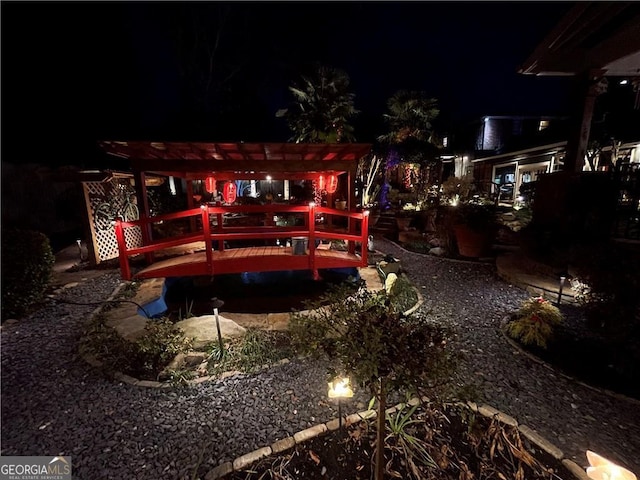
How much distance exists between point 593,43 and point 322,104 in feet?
34.3

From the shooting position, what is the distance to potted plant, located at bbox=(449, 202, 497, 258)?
346 inches

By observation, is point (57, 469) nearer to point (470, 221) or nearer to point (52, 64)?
point (470, 221)

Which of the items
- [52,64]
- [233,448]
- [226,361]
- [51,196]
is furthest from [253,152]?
[52,64]

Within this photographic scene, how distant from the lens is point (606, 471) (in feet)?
6.99

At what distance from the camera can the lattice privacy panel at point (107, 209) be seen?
8.52m

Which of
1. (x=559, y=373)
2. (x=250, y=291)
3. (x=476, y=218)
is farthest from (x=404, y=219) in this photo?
(x=559, y=373)

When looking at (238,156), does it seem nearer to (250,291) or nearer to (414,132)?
(250,291)

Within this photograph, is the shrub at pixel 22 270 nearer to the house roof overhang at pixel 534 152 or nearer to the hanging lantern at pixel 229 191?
the hanging lantern at pixel 229 191

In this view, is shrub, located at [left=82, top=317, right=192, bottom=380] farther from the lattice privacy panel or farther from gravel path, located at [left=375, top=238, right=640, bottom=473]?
the lattice privacy panel

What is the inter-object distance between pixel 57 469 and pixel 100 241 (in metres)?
7.69

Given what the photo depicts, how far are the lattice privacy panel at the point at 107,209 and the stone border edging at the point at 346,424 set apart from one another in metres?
8.55

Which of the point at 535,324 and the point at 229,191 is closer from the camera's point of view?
the point at 535,324

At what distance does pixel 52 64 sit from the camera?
42.2 feet

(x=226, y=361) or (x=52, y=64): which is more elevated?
(x=52, y=64)
